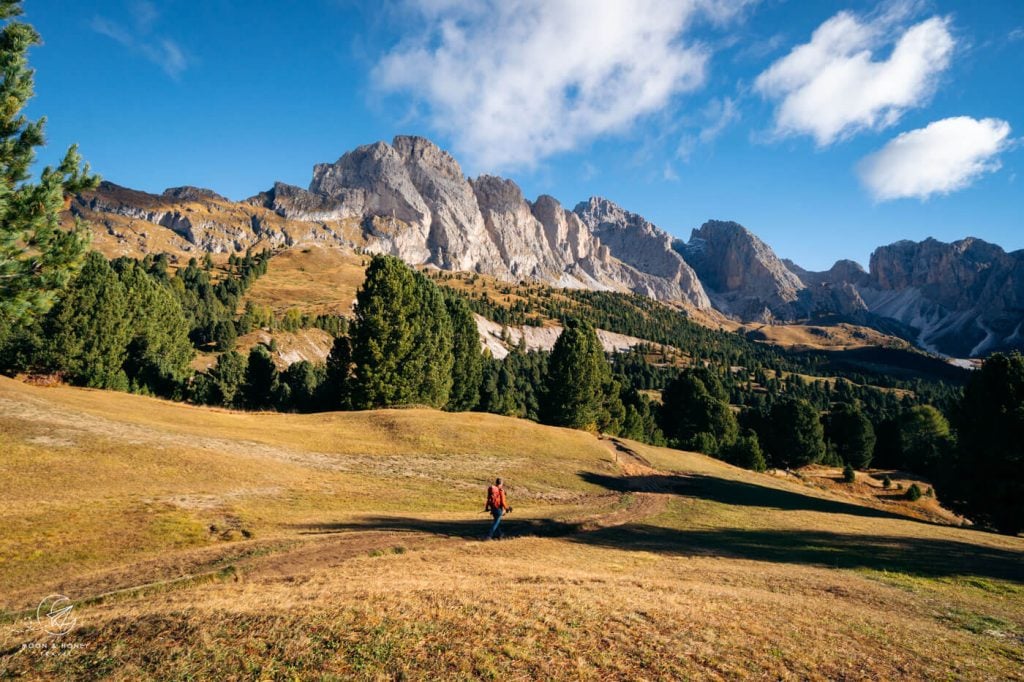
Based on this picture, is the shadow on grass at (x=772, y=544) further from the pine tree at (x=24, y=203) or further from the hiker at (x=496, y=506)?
the pine tree at (x=24, y=203)

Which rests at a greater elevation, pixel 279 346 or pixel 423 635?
pixel 279 346

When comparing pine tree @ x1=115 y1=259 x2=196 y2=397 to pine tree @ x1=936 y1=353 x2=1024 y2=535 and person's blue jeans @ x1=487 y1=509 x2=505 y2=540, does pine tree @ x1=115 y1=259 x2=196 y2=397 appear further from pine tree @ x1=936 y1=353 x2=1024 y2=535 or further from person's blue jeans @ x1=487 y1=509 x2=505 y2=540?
pine tree @ x1=936 y1=353 x2=1024 y2=535

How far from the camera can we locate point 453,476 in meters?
38.1

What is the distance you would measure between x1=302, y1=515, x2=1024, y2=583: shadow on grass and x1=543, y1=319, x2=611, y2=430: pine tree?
4016cm

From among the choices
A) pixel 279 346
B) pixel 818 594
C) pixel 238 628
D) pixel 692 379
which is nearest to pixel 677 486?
pixel 818 594

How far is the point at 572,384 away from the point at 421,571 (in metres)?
56.2

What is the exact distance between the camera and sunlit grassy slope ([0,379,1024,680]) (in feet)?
30.2

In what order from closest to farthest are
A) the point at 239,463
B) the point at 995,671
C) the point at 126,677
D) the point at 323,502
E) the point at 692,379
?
1. the point at 126,677
2. the point at 995,671
3. the point at 323,502
4. the point at 239,463
5. the point at 692,379

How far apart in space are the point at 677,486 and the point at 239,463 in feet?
118

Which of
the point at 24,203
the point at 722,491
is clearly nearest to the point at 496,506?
the point at 24,203

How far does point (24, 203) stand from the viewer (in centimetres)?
1248

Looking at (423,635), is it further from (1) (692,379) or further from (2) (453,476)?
(1) (692,379)

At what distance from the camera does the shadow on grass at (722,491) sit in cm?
4238

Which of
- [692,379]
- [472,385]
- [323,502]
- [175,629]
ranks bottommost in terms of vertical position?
[323,502]
